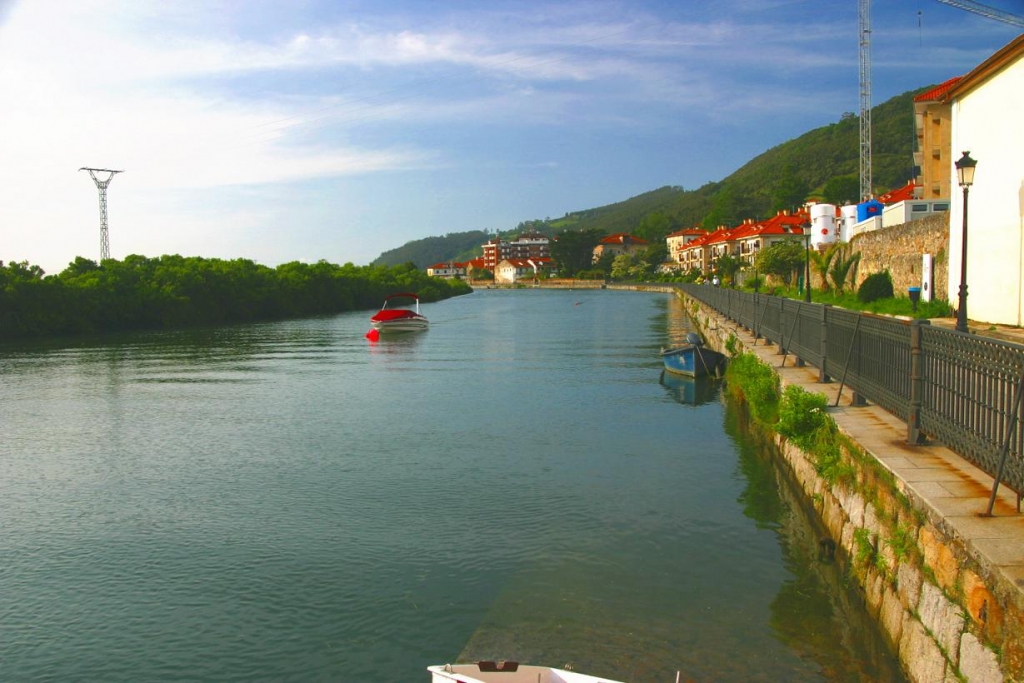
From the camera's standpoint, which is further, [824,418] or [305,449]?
[305,449]

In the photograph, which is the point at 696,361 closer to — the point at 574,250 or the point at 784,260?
the point at 784,260

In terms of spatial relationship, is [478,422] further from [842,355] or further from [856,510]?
[856,510]

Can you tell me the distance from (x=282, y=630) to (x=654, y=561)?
12.7 ft

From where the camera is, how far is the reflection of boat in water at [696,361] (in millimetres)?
23188

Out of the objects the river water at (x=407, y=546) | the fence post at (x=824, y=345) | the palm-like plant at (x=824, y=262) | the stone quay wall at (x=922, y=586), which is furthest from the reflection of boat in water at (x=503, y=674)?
the palm-like plant at (x=824, y=262)

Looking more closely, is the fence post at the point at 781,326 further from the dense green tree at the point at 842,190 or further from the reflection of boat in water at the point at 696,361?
the dense green tree at the point at 842,190

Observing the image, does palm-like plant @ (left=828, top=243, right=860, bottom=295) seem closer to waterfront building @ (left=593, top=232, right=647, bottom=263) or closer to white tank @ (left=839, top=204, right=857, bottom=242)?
white tank @ (left=839, top=204, right=857, bottom=242)

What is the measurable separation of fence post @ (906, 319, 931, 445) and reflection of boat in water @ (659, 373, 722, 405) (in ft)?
38.2

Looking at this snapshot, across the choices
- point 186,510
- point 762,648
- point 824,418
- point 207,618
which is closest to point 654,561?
point 762,648

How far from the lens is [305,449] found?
15.0 m

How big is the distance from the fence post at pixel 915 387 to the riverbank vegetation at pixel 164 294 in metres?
50.8

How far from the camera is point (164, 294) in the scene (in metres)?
59.2

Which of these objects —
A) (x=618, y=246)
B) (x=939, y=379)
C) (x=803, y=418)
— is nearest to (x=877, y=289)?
(x=803, y=418)

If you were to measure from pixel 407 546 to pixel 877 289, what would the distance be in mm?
24811
